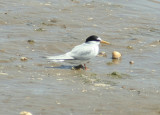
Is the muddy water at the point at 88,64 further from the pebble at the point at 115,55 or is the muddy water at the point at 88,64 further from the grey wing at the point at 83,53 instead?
the grey wing at the point at 83,53

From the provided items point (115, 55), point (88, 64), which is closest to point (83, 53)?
point (88, 64)

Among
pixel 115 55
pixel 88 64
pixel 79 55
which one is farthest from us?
pixel 115 55

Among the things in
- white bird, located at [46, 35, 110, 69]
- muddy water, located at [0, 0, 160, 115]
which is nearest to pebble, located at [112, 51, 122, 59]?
muddy water, located at [0, 0, 160, 115]

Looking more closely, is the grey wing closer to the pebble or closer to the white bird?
the white bird

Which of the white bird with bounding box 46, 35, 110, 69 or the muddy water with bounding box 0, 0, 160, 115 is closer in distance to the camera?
the muddy water with bounding box 0, 0, 160, 115

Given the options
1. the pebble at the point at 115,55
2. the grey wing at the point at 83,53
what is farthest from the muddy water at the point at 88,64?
the grey wing at the point at 83,53

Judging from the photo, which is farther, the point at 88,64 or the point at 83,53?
the point at 88,64

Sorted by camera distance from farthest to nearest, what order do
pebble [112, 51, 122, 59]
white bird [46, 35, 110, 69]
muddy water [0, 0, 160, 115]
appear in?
pebble [112, 51, 122, 59], white bird [46, 35, 110, 69], muddy water [0, 0, 160, 115]

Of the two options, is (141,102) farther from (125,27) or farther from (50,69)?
(125,27)

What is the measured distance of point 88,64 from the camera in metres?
8.91

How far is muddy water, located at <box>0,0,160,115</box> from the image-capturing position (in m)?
6.38

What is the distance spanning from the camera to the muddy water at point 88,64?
6.38 metres

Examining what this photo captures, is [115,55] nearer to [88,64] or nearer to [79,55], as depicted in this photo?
[88,64]

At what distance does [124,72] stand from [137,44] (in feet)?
7.01
